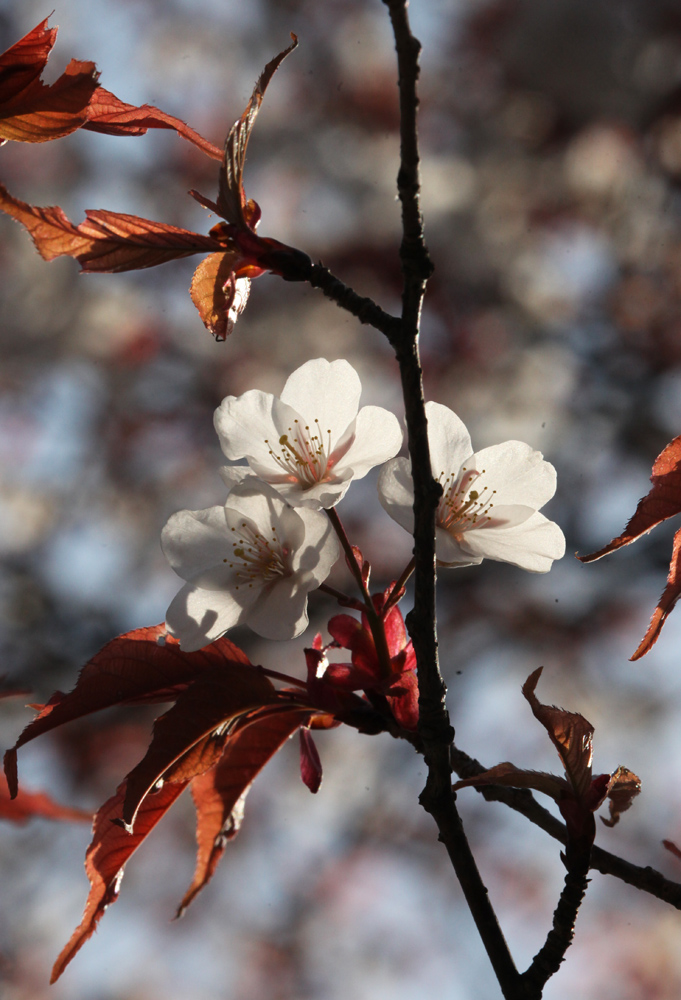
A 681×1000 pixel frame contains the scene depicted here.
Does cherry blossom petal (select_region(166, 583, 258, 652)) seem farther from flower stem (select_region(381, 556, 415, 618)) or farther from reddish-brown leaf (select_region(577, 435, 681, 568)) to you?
Result: reddish-brown leaf (select_region(577, 435, 681, 568))

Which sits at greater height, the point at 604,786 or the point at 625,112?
the point at 625,112

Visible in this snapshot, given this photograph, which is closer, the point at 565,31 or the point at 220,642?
the point at 220,642

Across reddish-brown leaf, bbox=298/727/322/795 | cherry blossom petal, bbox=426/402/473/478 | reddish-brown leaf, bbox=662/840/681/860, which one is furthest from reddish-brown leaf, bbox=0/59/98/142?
reddish-brown leaf, bbox=662/840/681/860

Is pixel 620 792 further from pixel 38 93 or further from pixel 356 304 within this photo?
pixel 38 93

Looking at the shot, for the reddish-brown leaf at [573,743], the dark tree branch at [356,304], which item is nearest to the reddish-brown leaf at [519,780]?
the reddish-brown leaf at [573,743]

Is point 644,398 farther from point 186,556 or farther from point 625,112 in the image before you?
point 186,556

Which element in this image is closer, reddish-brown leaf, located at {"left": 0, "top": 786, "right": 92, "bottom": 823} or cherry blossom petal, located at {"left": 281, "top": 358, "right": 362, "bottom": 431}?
cherry blossom petal, located at {"left": 281, "top": 358, "right": 362, "bottom": 431}

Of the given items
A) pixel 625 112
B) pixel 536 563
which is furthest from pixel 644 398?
pixel 536 563

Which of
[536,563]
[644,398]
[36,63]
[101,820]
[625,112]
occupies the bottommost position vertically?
[101,820]
